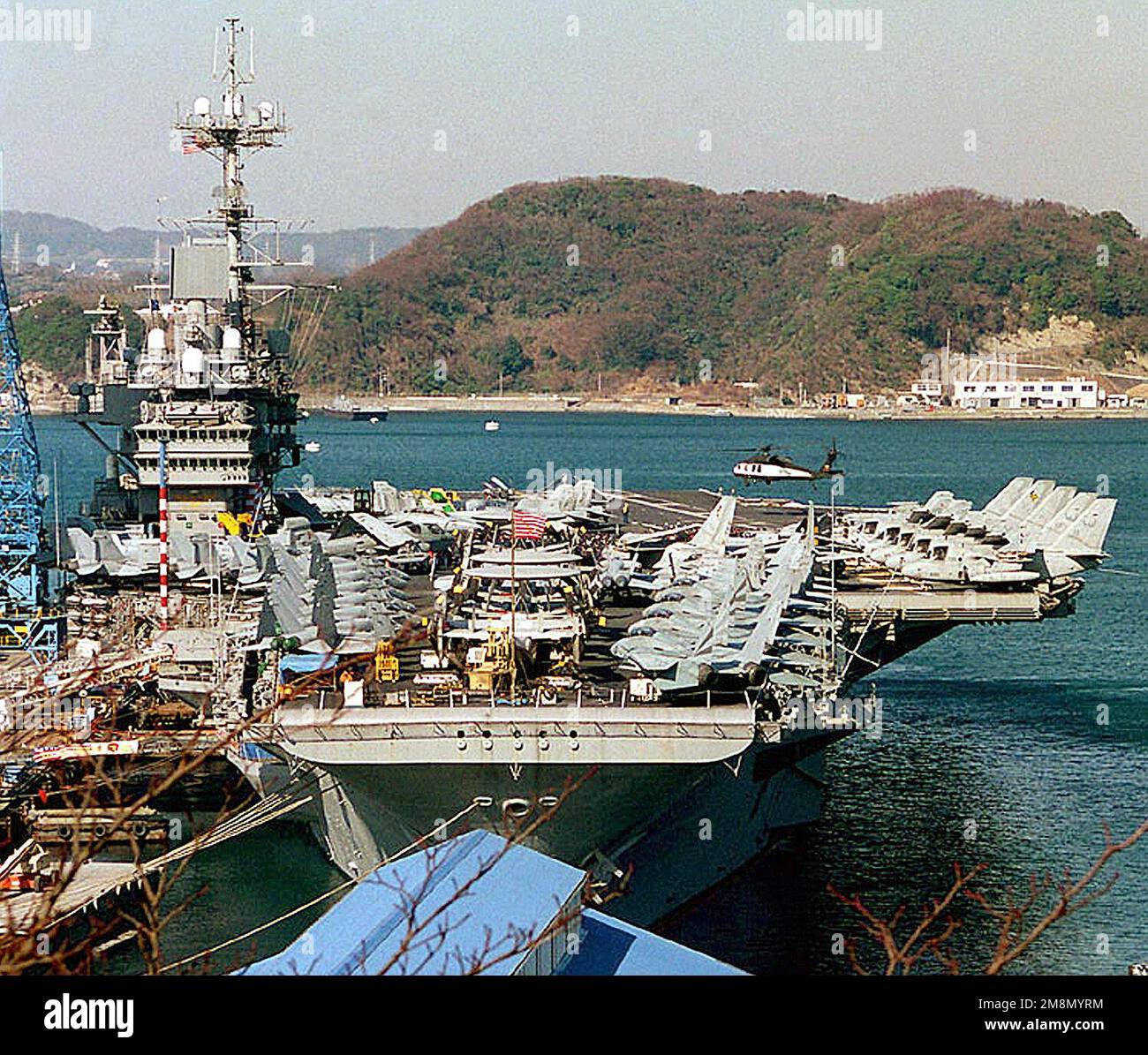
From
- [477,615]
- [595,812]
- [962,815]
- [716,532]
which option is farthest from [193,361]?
[595,812]

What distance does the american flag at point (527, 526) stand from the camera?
25.7m

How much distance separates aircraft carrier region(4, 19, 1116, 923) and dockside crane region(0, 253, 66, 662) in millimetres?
1039

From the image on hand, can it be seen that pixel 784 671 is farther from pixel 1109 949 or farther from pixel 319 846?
pixel 319 846

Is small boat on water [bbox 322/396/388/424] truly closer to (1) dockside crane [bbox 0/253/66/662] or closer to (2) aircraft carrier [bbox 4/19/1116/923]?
(2) aircraft carrier [bbox 4/19/1116/923]

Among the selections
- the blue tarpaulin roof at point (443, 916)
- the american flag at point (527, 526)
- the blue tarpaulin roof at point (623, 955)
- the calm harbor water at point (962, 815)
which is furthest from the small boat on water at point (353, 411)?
the blue tarpaulin roof at point (623, 955)

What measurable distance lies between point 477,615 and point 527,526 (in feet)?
6.68

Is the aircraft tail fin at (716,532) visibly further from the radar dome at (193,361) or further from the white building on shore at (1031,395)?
the white building on shore at (1031,395)

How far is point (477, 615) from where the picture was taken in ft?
80.3

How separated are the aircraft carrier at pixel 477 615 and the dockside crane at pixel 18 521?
3.41ft

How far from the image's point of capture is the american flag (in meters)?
25.7

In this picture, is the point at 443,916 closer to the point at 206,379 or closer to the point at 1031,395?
the point at 206,379
